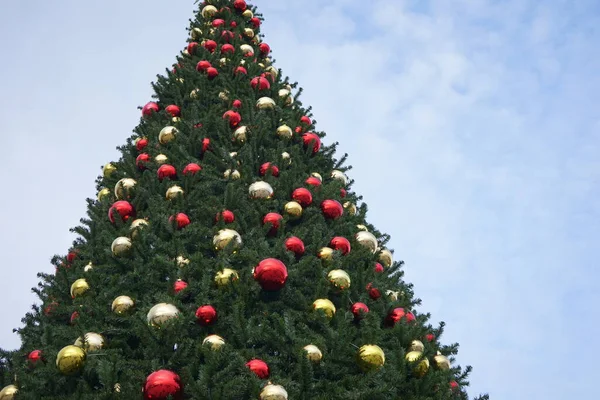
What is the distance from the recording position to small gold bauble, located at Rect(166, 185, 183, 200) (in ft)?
14.0

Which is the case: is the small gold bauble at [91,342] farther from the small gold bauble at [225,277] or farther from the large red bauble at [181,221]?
the large red bauble at [181,221]

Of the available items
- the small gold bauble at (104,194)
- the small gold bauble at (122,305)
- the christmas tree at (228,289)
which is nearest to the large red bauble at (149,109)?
the christmas tree at (228,289)

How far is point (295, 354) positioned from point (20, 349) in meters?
2.10

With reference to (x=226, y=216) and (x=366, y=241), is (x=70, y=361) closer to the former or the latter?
(x=226, y=216)

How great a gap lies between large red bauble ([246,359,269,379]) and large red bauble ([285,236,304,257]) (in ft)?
3.16

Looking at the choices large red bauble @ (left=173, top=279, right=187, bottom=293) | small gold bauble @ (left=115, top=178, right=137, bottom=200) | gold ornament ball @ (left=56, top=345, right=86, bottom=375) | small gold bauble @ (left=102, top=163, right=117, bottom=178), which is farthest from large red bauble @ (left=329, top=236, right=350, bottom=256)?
Result: small gold bauble @ (left=102, top=163, right=117, bottom=178)

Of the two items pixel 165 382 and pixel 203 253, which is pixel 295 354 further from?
pixel 203 253

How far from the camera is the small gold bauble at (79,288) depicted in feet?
12.4

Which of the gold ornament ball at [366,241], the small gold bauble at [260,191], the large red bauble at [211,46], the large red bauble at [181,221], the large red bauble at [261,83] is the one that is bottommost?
the large red bauble at [181,221]

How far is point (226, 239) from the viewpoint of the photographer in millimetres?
3689

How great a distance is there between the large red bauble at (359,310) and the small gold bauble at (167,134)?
2.37m

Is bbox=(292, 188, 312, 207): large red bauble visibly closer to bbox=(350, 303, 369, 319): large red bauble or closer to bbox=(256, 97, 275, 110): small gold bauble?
bbox=(350, 303, 369, 319): large red bauble

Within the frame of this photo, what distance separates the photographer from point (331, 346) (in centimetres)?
323

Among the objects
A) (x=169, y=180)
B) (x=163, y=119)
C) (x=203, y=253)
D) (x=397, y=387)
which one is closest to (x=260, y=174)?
(x=169, y=180)
